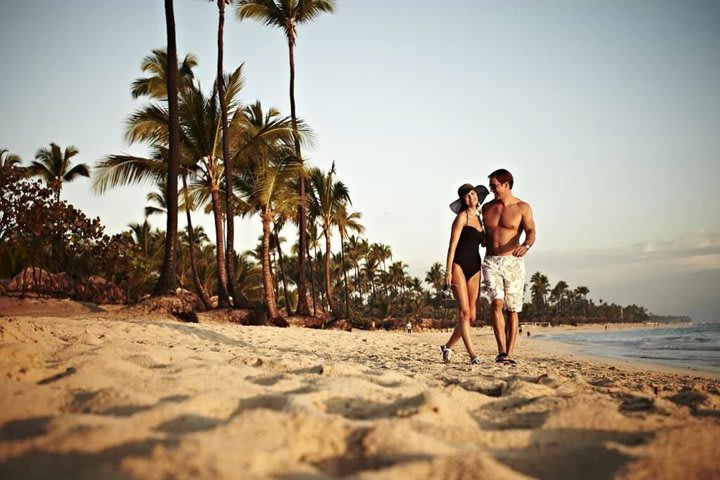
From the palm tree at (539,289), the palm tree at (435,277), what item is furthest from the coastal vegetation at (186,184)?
the palm tree at (539,289)

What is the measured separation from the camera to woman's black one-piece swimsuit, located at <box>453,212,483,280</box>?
448cm

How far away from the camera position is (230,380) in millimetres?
2098

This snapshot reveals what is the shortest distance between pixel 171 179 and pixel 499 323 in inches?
337

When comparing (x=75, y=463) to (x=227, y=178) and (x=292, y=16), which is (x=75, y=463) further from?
(x=292, y=16)

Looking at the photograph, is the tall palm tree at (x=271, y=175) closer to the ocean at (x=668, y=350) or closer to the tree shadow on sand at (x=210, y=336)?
the tree shadow on sand at (x=210, y=336)

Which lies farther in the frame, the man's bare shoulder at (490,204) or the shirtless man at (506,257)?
the man's bare shoulder at (490,204)

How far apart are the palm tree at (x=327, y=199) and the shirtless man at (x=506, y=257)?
62.1 ft

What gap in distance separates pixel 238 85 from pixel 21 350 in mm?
13540

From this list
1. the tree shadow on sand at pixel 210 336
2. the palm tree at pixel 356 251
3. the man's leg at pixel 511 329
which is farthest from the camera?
the palm tree at pixel 356 251

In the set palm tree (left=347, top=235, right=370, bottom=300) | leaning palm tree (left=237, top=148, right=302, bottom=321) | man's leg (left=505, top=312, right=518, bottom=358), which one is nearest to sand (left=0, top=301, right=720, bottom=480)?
man's leg (left=505, top=312, right=518, bottom=358)

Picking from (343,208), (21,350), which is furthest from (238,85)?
(21,350)

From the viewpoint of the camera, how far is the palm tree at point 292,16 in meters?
16.9

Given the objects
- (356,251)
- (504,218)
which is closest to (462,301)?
(504,218)

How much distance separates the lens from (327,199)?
78.7 ft
